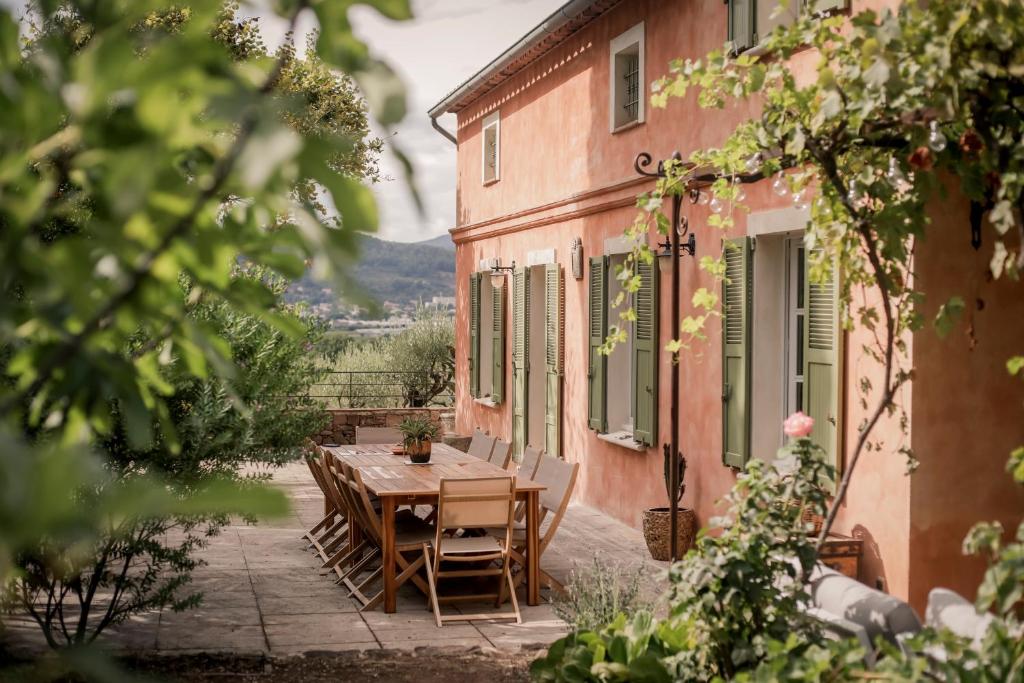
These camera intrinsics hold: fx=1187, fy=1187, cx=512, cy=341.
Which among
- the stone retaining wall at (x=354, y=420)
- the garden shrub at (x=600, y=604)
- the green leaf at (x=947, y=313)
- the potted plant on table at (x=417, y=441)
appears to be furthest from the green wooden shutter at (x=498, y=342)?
the green leaf at (x=947, y=313)

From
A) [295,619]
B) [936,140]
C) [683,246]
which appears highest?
[683,246]

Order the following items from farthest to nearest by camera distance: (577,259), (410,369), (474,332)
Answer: (410,369), (474,332), (577,259)

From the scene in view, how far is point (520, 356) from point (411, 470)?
4891 mm

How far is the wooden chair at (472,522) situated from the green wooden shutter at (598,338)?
3571mm

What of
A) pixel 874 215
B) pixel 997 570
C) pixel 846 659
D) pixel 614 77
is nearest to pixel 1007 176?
pixel 874 215

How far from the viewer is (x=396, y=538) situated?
737 centimetres

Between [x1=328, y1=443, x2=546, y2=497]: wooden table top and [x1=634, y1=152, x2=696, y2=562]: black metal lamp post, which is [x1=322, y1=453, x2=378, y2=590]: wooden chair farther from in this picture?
[x1=634, y1=152, x2=696, y2=562]: black metal lamp post

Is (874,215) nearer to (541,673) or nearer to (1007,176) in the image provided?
(1007,176)

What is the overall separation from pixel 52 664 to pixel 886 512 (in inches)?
240

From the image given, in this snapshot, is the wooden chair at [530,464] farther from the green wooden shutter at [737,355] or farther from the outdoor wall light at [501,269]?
the outdoor wall light at [501,269]

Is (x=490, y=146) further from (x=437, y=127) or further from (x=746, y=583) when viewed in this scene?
(x=746, y=583)

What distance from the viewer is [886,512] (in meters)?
6.36

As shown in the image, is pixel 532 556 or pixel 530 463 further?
pixel 530 463

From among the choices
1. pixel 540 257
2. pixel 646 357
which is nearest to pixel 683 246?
pixel 646 357
